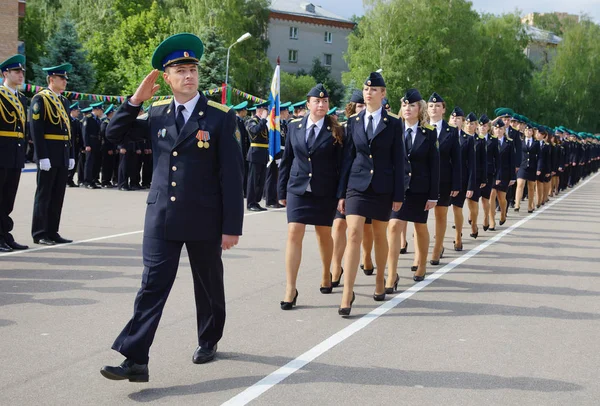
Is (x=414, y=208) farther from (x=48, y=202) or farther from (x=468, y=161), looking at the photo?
(x=48, y=202)

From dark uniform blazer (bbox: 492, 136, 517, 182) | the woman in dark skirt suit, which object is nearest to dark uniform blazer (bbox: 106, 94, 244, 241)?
the woman in dark skirt suit

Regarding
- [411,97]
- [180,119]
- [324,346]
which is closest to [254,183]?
[411,97]

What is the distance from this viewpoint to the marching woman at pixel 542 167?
21578mm

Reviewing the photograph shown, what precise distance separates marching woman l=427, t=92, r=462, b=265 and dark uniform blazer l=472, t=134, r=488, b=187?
3657mm

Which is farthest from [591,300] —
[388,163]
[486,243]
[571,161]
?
[571,161]

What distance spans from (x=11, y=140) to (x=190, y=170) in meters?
5.84

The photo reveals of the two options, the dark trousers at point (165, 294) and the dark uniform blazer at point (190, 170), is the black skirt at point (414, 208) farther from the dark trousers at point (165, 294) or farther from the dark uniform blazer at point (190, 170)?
the dark uniform blazer at point (190, 170)

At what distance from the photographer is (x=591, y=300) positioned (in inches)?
341

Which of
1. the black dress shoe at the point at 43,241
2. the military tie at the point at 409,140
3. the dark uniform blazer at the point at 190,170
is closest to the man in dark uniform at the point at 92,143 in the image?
the black dress shoe at the point at 43,241

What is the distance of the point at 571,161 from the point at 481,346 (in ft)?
96.0

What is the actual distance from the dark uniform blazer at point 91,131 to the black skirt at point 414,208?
13828 mm

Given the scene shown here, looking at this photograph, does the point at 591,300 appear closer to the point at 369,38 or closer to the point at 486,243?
the point at 486,243

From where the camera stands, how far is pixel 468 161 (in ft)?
42.0

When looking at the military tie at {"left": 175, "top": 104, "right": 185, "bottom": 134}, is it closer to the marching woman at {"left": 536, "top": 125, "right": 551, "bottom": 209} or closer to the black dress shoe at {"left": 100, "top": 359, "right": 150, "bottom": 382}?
the black dress shoe at {"left": 100, "top": 359, "right": 150, "bottom": 382}
